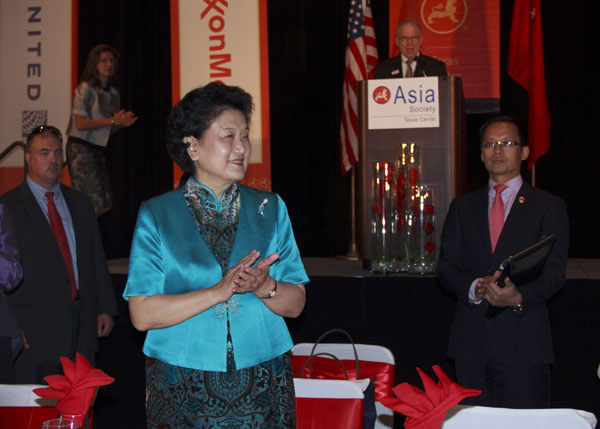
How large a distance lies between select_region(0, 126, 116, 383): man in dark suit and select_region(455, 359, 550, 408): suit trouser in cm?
183

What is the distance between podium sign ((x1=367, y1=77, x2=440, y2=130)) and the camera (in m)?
3.73

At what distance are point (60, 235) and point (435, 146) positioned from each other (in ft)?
6.65

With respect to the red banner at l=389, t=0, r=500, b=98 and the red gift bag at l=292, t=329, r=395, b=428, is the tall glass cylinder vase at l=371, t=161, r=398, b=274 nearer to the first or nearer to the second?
the red gift bag at l=292, t=329, r=395, b=428

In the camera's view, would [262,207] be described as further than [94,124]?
No

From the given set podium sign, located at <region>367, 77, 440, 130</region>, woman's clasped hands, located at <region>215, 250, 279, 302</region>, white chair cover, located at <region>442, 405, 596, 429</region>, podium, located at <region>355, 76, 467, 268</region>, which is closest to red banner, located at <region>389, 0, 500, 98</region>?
podium, located at <region>355, 76, 467, 268</region>

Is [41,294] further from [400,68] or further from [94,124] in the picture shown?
[400,68]

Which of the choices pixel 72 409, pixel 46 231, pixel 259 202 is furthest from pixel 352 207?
pixel 72 409

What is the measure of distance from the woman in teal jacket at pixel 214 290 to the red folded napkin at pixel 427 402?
0.48 m

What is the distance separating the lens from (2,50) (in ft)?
20.0

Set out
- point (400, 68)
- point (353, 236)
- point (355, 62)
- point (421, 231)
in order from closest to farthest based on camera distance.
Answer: point (421, 231) < point (400, 68) < point (355, 62) < point (353, 236)

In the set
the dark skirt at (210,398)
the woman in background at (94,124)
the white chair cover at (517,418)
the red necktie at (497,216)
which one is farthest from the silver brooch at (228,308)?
the woman in background at (94,124)

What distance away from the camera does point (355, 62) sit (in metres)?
5.75

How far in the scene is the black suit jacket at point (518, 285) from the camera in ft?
8.64

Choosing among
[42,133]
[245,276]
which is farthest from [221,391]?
[42,133]
